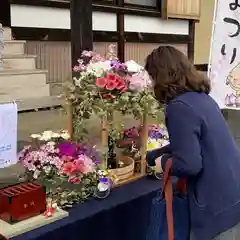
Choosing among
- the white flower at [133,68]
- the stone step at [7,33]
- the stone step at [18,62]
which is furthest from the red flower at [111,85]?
the stone step at [7,33]

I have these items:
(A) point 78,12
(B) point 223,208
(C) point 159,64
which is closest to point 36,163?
(C) point 159,64

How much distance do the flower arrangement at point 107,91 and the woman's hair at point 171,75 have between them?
313mm

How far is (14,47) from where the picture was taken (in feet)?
16.7

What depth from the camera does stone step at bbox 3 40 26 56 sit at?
4953mm

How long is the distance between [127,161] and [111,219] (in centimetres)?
41

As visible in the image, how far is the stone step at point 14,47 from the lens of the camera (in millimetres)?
4953

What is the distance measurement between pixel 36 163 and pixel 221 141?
0.70 metres

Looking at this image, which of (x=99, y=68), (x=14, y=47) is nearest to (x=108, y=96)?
(x=99, y=68)

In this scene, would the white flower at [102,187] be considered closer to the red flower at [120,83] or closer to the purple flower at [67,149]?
the purple flower at [67,149]

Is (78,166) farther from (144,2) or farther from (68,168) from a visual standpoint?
(144,2)

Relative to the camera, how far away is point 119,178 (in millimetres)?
2006

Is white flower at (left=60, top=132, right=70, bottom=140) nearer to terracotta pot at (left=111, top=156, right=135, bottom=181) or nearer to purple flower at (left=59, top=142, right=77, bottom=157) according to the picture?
purple flower at (left=59, top=142, right=77, bottom=157)

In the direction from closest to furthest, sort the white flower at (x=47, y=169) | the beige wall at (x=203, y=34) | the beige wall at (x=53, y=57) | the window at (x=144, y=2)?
the white flower at (x=47, y=169), the beige wall at (x=53, y=57), the window at (x=144, y=2), the beige wall at (x=203, y=34)

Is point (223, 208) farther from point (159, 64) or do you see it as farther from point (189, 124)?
point (159, 64)
